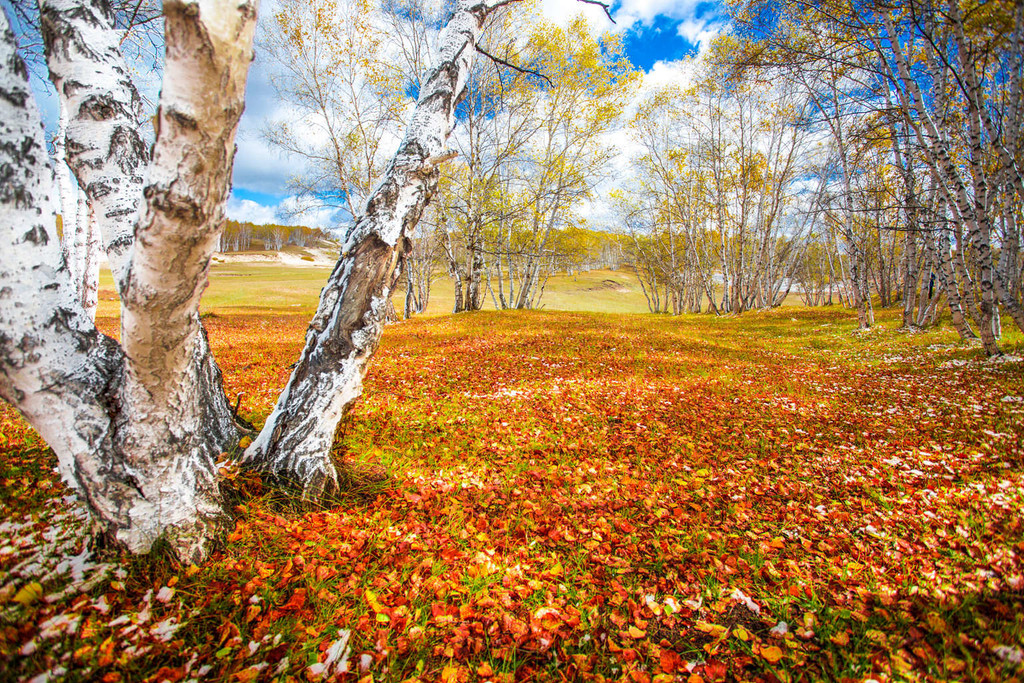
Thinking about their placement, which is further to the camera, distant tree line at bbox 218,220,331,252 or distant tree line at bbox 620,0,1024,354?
distant tree line at bbox 218,220,331,252

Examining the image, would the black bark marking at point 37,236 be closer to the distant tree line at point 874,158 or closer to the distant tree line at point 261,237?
the distant tree line at point 874,158

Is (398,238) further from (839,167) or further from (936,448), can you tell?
(839,167)

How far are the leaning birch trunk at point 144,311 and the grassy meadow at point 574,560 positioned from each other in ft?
1.51

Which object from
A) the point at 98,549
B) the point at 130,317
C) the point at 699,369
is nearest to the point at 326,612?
the point at 98,549

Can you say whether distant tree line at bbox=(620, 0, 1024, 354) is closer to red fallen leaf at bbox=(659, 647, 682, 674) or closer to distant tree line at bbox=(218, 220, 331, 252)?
red fallen leaf at bbox=(659, 647, 682, 674)

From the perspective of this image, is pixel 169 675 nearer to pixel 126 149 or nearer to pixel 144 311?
pixel 144 311

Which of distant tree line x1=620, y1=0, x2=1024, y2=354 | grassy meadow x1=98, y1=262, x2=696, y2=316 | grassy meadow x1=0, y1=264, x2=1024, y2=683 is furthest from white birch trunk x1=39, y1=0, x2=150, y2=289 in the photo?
grassy meadow x1=98, y1=262, x2=696, y2=316

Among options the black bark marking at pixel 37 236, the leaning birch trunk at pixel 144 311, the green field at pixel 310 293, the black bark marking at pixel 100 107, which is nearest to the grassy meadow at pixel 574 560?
the leaning birch trunk at pixel 144 311

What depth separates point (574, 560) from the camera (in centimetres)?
309

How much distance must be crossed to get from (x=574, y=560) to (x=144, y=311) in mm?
Answer: 3290

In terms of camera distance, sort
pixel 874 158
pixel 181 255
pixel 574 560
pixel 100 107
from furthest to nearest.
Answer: pixel 874 158 → pixel 574 560 → pixel 100 107 → pixel 181 255

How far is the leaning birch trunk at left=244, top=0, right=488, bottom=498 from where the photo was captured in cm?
318

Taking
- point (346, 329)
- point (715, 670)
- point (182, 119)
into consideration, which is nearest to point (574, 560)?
point (715, 670)

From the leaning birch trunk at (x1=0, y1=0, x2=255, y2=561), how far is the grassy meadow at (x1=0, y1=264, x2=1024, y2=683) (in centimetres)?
46
